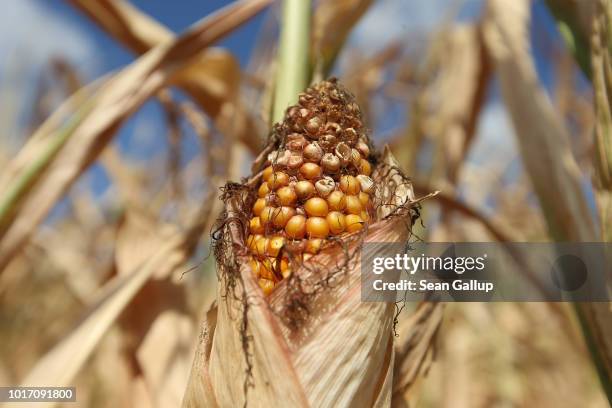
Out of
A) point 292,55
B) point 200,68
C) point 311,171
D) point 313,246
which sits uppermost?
point 200,68

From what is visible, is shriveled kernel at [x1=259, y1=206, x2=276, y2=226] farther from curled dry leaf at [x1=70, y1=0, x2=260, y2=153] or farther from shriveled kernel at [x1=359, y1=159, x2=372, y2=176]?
curled dry leaf at [x1=70, y1=0, x2=260, y2=153]

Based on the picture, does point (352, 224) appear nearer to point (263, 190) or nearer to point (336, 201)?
point (336, 201)

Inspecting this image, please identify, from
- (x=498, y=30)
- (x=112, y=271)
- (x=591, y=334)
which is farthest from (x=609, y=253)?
(x=112, y=271)

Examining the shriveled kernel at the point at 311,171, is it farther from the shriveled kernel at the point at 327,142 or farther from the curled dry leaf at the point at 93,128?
the curled dry leaf at the point at 93,128

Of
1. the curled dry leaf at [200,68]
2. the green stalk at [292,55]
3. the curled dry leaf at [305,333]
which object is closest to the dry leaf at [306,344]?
the curled dry leaf at [305,333]

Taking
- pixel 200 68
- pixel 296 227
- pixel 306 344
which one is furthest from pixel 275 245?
pixel 200 68

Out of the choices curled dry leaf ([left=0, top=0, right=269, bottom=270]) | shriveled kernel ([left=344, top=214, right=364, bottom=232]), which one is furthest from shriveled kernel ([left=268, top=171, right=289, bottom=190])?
curled dry leaf ([left=0, top=0, right=269, bottom=270])
